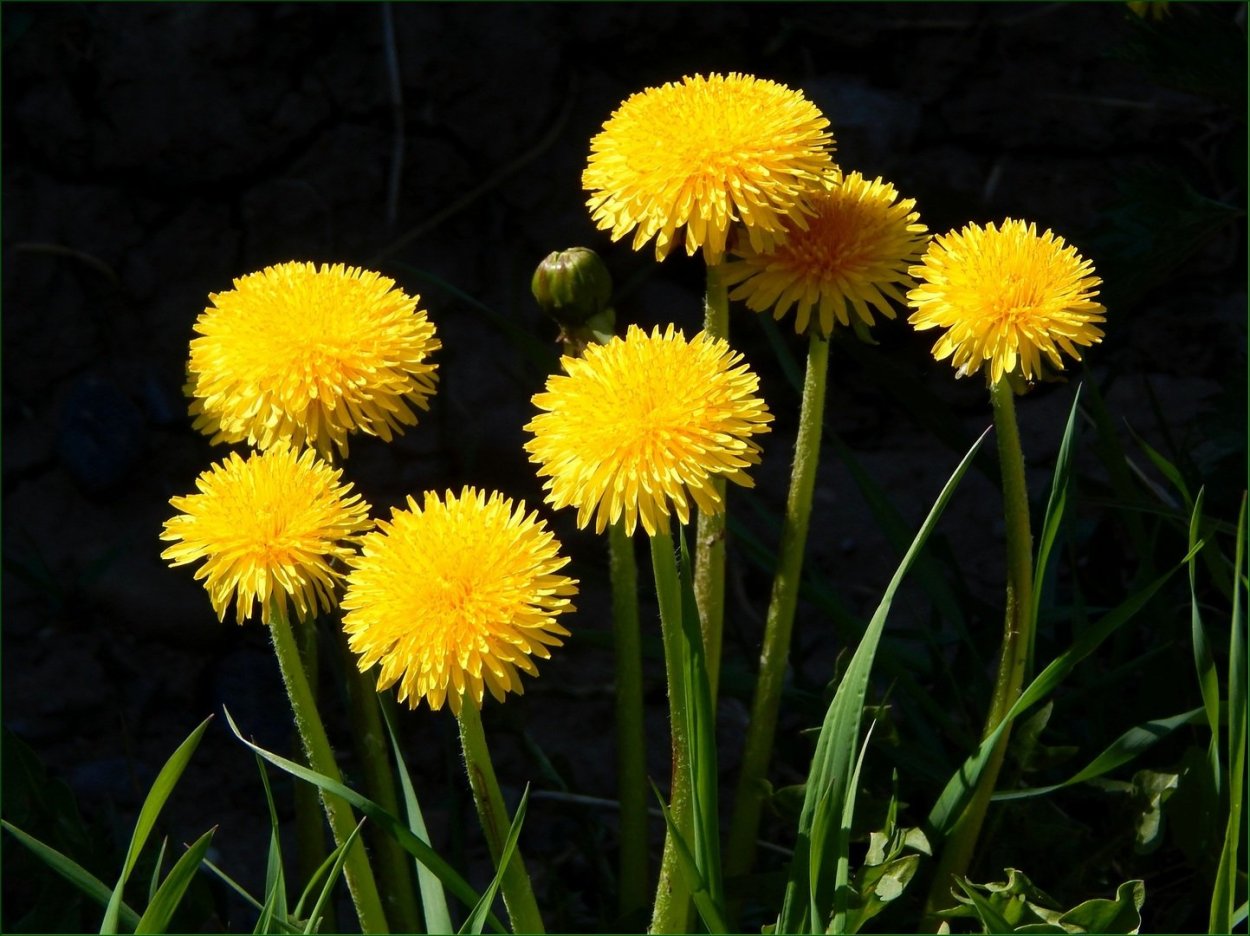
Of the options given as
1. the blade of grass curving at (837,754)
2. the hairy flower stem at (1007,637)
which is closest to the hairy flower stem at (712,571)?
the blade of grass curving at (837,754)

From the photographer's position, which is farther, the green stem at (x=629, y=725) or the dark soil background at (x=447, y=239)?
the dark soil background at (x=447, y=239)

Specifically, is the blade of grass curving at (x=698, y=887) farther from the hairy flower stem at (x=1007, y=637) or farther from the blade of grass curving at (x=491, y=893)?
the hairy flower stem at (x=1007, y=637)

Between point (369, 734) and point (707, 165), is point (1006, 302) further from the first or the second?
point (369, 734)

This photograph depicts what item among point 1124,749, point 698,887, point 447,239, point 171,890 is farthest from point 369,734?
point 447,239

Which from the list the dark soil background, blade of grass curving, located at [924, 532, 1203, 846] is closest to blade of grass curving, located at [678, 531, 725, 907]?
blade of grass curving, located at [924, 532, 1203, 846]

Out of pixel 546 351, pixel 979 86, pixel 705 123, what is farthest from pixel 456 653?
pixel 979 86
